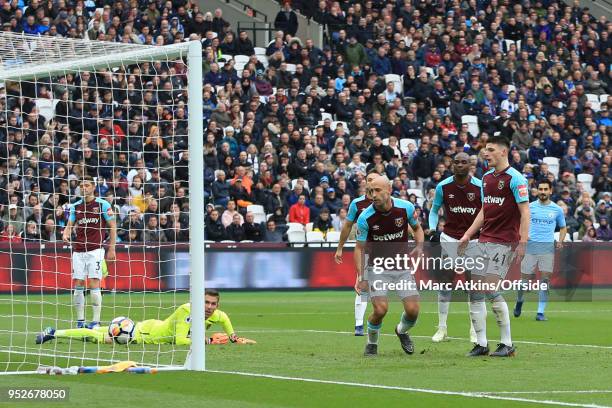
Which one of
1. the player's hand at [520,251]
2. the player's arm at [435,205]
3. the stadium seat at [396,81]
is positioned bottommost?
the player's hand at [520,251]

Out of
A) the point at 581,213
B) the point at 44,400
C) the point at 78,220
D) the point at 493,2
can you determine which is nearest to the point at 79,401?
the point at 44,400

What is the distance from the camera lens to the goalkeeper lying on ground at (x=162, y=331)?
50.6 ft

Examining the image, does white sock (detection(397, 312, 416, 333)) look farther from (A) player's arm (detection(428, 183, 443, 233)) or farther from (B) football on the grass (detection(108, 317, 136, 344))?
(B) football on the grass (detection(108, 317, 136, 344))

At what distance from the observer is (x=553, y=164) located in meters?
38.0

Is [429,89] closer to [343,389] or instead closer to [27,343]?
[27,343]

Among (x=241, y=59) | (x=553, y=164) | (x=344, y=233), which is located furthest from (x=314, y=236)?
(x=344, y=233)

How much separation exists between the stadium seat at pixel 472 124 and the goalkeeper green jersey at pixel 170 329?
22.7 meters

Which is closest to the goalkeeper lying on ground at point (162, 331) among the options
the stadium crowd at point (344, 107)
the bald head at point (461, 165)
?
the bald head at point (461, 165)

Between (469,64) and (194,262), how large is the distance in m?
28.1

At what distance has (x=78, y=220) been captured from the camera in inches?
749

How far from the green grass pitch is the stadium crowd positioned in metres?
6.78

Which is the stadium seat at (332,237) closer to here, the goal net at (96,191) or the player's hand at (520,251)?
the goal net at (96,191)

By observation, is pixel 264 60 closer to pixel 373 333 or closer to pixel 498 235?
pixel 498 235

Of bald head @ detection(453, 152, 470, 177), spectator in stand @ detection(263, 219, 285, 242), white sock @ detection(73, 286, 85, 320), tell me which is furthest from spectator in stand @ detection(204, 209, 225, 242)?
bald head @ detection(453, 152, 470, 177)
